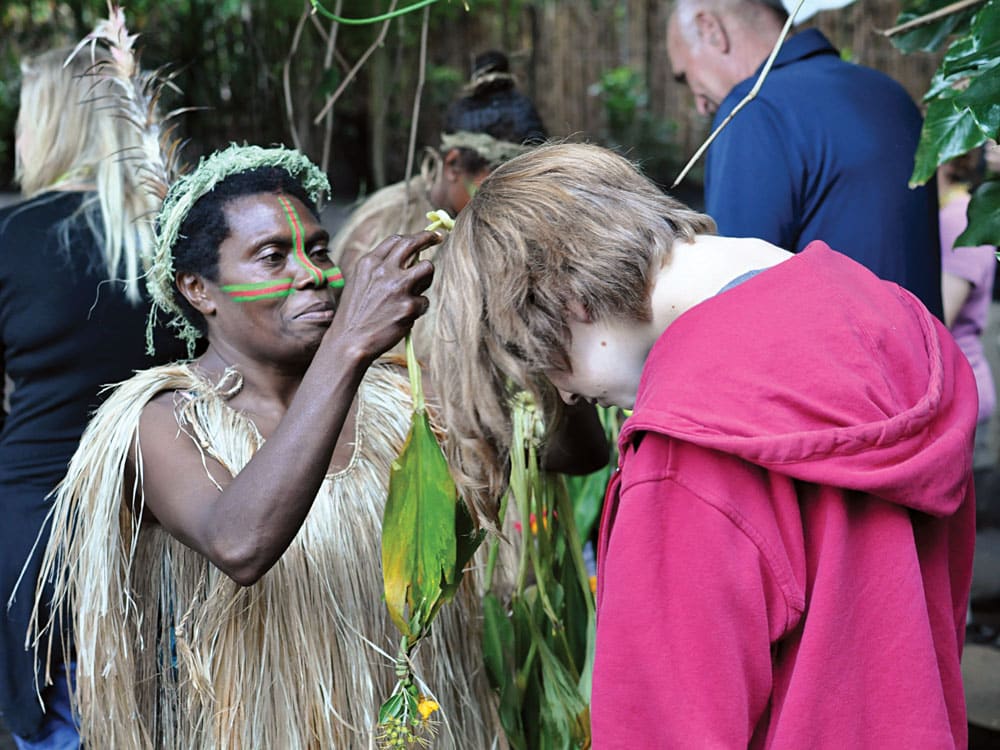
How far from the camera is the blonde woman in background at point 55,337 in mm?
2275

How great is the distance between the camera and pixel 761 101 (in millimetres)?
2328

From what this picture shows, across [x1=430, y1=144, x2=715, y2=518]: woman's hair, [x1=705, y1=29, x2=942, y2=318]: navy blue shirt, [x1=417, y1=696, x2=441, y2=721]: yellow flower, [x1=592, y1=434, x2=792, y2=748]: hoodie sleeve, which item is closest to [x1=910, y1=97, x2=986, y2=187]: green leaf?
[x1=705, y1=29, x2=942, y2=318]: navy blue shirt

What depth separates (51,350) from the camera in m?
2.35

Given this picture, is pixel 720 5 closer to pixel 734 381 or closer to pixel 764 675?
pixel 734 381

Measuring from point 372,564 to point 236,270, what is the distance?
0.54 m

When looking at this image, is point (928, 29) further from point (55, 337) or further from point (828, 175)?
point (55, 337)

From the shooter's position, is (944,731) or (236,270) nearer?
(944,731)

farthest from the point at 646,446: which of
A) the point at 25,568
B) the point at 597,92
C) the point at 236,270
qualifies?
the point at 597,92

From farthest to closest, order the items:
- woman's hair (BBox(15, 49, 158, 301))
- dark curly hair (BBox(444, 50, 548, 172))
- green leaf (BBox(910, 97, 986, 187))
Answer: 1. dark curly hair (BBox(444, 50, 548, 172))
2. woman's hair (BBox(15, 49, 158, 301))
3. green leaf (BBox(910, 97, 986, 187))

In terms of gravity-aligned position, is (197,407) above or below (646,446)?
below

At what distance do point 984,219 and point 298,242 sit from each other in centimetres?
113

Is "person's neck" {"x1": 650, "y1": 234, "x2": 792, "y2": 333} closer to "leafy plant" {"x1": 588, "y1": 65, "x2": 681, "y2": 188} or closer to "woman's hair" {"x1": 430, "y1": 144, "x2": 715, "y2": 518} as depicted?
"woman's hair" {"x1": 430, "y1": 144, "x2": 715, "y2": 518}

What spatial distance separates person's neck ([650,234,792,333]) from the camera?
130 centimetres

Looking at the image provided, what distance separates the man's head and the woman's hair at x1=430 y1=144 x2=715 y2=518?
133 cm
